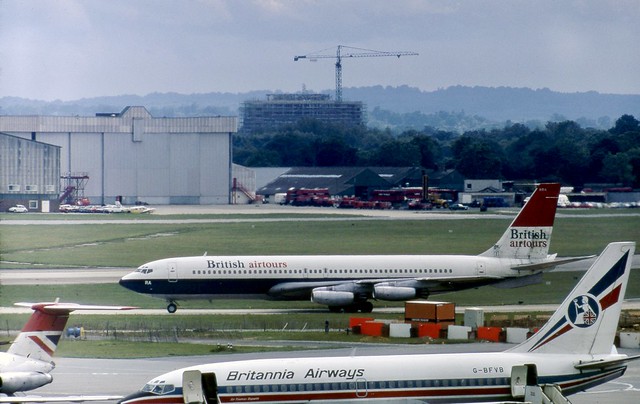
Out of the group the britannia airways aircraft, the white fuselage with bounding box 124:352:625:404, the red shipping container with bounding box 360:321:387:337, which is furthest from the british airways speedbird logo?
the britannia airways aircraft

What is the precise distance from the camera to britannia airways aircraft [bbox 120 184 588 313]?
8381cm

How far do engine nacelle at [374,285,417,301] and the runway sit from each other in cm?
1606

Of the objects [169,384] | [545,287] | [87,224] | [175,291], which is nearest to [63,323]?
[169,384]

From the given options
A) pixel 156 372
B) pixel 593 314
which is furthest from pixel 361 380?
pixel 156 372

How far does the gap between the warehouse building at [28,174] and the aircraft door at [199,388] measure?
12807 cm

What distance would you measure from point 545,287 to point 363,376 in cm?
5764

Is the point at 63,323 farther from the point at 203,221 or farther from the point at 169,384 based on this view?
the point at 203,221

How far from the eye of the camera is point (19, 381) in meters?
45.0

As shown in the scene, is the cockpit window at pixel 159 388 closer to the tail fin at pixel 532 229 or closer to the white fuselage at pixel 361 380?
the white fuselage at pixel 361 380

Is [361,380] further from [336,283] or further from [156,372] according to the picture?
[336,283]

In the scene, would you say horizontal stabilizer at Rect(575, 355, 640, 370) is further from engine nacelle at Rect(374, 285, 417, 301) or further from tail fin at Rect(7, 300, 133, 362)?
engine nacelle at Rect(374, 285, 417, 301)

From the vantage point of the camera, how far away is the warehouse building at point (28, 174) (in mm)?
169875

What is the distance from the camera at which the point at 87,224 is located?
163 metres

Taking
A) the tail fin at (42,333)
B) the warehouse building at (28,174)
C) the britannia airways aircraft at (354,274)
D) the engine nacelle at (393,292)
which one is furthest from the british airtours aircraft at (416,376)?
the warehouse building at (28,174)
